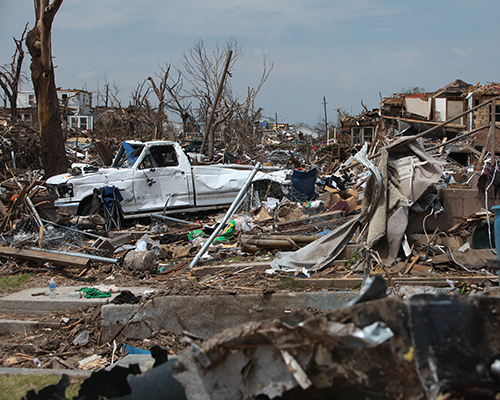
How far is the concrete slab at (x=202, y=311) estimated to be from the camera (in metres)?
4.80

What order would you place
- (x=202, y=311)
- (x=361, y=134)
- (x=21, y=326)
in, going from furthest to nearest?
(x=361, y=134), (x=21, y=326), (x=202, y=311)

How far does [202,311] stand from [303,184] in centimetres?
679

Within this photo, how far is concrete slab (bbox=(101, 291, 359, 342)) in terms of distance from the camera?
4.80 metres

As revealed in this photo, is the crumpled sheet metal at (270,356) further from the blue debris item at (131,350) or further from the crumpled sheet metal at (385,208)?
the crumpled sheet metal at (385,208)

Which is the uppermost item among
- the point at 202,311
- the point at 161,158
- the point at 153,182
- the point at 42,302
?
the point at 161,158

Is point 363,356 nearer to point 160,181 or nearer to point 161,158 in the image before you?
point 160,181

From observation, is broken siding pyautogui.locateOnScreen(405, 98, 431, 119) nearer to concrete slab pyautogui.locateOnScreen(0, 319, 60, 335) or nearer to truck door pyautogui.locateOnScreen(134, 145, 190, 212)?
truck door pyautogui.locateOnScreen(134, 145, 190, 212)

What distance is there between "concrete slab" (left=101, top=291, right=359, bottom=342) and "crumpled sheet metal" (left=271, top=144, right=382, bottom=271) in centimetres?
82

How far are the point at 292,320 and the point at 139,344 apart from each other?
3109mm

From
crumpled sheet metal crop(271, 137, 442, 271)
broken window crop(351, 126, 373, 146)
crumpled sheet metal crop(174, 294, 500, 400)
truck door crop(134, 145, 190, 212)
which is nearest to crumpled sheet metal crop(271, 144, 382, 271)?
crumpled sheet metal crop(271, 137, 442, 271)

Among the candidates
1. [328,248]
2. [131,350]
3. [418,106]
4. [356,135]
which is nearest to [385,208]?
[328,248]

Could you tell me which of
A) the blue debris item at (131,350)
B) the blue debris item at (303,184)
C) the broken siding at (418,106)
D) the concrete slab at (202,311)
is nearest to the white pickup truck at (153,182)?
the blue debris item at (303,184)

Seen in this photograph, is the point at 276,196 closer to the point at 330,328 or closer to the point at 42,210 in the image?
the point at 42,210

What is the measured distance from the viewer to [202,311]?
486cm
